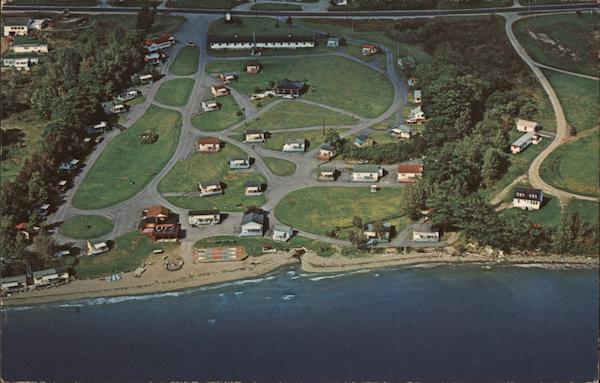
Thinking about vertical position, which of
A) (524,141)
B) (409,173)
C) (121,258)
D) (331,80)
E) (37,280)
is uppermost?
(331,80)

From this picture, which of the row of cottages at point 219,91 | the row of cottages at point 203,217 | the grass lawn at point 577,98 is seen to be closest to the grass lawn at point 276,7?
the row of cottages at point 219,91

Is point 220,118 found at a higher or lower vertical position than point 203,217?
higher

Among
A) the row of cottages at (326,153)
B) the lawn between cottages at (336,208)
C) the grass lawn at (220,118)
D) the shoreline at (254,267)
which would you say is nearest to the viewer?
the shoreline at (254,267)

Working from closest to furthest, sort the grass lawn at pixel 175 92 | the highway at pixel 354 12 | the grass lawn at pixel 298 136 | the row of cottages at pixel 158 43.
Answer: the grass lawn at pixel 298 136 < the grass lawn at pixel 175 92 < the row of cottages at pixel 158 43 < the highway at pixel 354 12

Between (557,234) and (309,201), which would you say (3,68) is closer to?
(309,201)

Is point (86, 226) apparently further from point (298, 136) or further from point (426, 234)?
point (426, 234)

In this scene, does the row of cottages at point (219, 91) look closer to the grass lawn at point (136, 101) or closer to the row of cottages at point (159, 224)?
the grass lawn at point (136, 101)

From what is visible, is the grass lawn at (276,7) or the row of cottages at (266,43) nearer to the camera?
the row of cottages at (266,43)

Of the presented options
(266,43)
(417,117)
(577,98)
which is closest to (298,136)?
(417,117)
